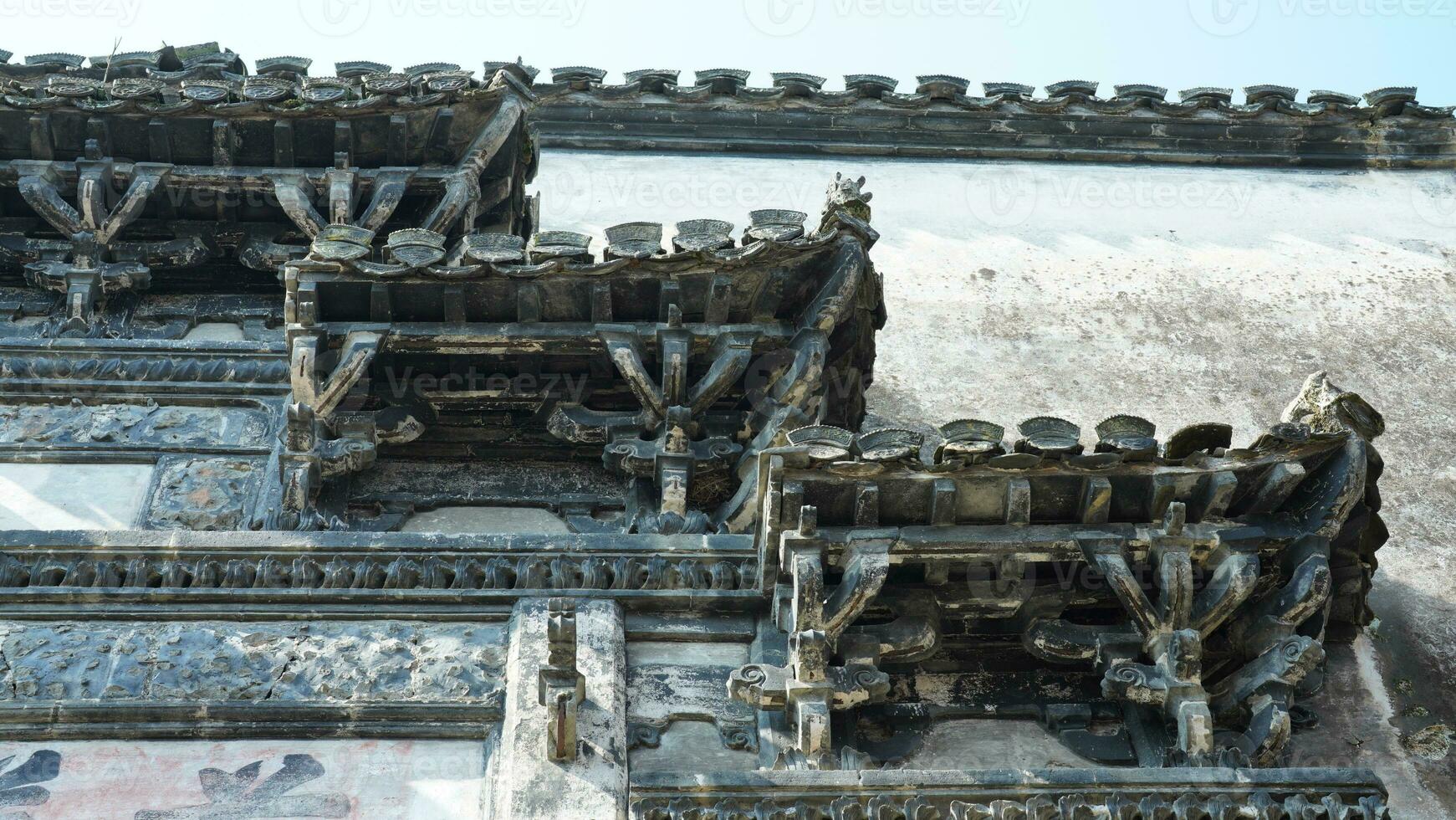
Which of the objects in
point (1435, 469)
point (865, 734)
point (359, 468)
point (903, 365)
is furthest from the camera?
point (903, 365)

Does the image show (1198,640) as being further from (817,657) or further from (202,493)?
(202,493)

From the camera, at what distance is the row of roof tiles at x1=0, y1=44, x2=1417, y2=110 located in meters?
20.9

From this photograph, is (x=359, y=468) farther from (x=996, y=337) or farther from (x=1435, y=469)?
(x=1435, y=469)

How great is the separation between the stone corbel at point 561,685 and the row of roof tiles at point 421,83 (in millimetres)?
8216

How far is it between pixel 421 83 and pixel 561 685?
8.69 m

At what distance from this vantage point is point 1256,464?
1494 cm

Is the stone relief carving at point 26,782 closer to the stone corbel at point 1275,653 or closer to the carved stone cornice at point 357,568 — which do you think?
the carved stone cornice at point 357,568

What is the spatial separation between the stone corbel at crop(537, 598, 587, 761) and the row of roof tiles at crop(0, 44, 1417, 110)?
8216mm

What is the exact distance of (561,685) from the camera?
1405cm

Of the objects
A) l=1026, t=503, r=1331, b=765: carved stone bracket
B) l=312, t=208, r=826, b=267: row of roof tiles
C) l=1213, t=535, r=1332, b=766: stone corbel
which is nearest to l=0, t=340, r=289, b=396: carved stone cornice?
l=312, t=208, r=826, b=267: row of roof tiles

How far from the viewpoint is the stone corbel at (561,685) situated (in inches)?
540

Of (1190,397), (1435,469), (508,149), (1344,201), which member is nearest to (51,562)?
(508,149)

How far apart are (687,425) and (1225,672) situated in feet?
15.0

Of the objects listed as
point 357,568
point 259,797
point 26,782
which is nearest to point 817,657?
point 357,568
